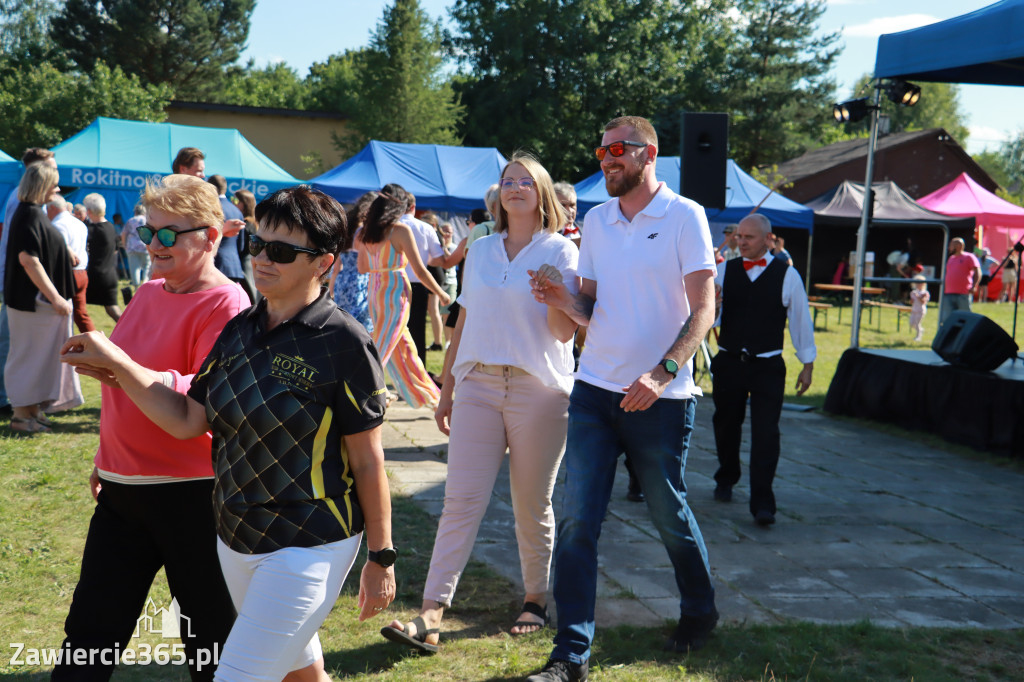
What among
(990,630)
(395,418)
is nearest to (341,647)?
(990,630)

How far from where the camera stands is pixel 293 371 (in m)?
2.30

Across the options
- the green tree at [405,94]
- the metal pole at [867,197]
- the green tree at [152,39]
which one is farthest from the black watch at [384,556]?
the green tree at [152,39]

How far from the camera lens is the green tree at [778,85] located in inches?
1740

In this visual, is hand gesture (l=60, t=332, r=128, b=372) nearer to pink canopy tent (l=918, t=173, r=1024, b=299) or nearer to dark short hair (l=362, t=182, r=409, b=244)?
dark short hair (l=362, t=182, r=409, b=244)

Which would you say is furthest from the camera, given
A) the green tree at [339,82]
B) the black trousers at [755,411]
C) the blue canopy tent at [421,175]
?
the green tree at [339,82]

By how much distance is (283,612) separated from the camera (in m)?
2.23

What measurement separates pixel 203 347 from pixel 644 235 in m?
1.69

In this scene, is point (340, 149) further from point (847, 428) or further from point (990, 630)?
point (990, 630)

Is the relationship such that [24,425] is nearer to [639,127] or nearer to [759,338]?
[759,338]

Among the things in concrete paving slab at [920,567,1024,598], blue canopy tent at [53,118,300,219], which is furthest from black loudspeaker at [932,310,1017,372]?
blue canopy tent at [53,118,300,219]

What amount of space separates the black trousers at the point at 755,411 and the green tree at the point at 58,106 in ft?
97.2

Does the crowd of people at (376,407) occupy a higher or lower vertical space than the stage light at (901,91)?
lower

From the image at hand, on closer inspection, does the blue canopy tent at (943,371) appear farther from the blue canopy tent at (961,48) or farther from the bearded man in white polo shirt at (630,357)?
the bearded man in white polo shirt at (630,357)

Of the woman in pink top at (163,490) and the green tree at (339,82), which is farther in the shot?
the green tree at (339,82)
